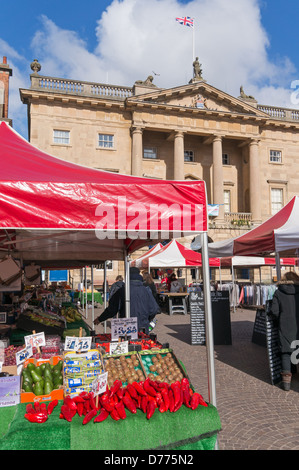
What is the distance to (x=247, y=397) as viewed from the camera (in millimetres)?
5363

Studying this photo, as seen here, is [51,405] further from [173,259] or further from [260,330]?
[173,259]

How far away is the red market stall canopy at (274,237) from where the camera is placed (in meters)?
6.39

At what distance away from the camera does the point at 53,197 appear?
322 cm

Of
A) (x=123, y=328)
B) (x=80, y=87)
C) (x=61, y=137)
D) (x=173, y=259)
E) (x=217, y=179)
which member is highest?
(x=80, y=87)

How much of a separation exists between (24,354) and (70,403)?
0.99 m

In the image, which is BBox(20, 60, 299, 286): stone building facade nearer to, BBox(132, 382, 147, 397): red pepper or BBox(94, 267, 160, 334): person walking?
BBox(94, 267, 160, 334): person walking

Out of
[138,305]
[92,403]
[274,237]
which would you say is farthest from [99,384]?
[274,237]

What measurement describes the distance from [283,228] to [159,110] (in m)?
26.2

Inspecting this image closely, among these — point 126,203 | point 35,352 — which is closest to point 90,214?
point 126,203

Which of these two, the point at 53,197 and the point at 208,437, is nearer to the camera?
the point at 208,437

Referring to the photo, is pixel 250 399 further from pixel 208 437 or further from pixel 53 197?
pixel 53 197

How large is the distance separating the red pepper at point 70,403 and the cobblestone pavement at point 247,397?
184cm

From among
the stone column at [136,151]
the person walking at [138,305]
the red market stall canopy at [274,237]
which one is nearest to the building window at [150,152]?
the stone column at [136,151]

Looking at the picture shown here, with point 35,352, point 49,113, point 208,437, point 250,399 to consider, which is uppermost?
point 49,113
